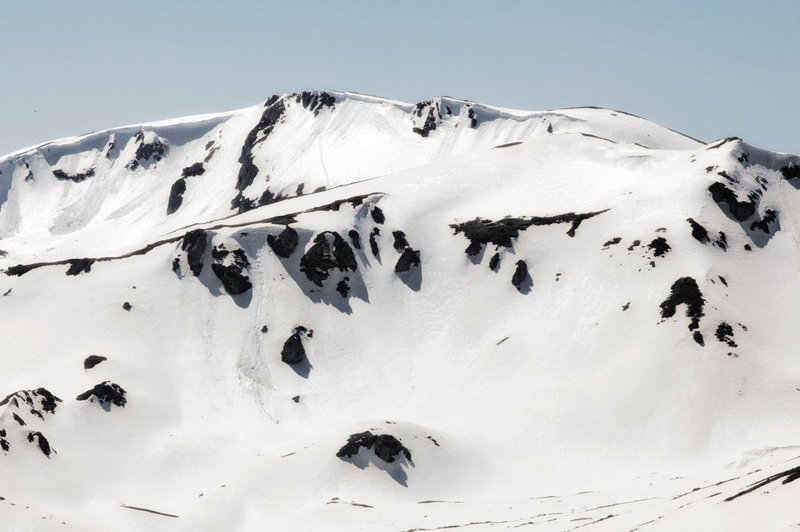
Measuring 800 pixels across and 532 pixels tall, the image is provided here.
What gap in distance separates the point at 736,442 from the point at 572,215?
47.7m

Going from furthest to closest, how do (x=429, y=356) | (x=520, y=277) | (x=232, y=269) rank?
(x=232, y=269) → (x=520, y=277) → (x=429, y=356)

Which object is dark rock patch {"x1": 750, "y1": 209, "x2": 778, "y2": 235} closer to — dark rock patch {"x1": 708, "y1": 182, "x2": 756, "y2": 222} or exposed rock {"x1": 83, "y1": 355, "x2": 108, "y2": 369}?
dark rock patch {"x1": 708, "y1": 182, "x2": 756, "y2": 222}

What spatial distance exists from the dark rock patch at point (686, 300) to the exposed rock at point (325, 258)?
42275 millimetres

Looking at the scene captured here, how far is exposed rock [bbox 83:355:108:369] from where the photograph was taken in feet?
391

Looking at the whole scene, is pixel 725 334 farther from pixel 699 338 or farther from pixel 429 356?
pixel 429 356

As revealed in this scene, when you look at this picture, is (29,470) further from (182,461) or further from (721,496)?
(721,496)

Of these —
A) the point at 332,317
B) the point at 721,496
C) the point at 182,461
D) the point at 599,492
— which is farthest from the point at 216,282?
the point at 721,496

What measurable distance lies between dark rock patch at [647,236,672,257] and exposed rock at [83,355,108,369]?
66921mm

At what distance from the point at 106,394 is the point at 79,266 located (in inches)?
1321

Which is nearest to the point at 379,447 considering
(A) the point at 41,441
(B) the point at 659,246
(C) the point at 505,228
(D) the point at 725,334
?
(A) the point at 41,441

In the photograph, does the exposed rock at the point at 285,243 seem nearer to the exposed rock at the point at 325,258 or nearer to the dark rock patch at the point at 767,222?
the exposed rock at the point at 325,258

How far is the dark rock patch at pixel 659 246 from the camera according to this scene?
12350cm

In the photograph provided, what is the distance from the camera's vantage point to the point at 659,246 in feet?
408

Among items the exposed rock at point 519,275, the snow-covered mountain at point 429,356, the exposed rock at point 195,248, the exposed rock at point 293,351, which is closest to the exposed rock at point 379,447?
the snow-covered mountain at point 429,356
